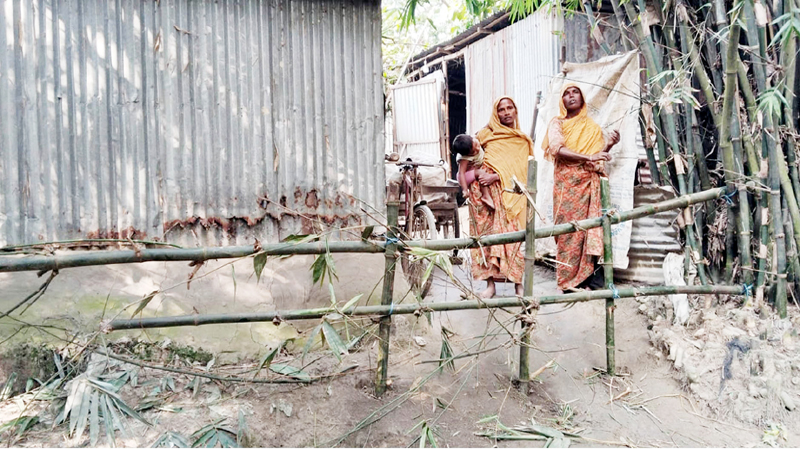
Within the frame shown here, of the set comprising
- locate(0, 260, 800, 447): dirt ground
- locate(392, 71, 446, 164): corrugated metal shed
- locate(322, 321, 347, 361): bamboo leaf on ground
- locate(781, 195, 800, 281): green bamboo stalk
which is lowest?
locate(0, 260, 800, 447): dirt ground

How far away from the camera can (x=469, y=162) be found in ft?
14.7

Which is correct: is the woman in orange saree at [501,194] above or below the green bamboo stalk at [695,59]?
below

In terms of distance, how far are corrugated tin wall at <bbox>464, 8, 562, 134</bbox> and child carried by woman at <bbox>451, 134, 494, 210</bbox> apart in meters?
2.66

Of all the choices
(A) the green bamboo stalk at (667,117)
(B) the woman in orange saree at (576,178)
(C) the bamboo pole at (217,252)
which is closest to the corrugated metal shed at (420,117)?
(B) the woman in orange saree at (576,178)

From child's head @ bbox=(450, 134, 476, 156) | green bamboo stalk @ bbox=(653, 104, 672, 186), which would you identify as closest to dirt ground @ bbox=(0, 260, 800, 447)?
green bamboo stalk @ bbox=(653, 104, 672, 186)

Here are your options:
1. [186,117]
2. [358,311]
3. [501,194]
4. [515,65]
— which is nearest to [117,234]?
[186,117]

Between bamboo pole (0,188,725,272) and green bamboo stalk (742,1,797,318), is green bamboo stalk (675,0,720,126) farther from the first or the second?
bamboo pole (0,188,725,272)

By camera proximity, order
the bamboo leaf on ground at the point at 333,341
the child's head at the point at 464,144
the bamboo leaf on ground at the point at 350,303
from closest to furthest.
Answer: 1. the bamboo leaf on ground at the point at 333,341
2. the bamboo leaf on ground at the point at 350,303
3. the child's head at the point at 464,144

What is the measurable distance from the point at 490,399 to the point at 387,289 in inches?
36.0

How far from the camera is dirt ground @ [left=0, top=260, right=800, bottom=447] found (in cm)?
261

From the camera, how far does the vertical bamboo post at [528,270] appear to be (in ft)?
9.52

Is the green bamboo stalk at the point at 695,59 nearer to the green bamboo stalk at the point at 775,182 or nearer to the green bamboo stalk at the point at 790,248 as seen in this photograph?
the green bamboo stalk at the point at 775,182

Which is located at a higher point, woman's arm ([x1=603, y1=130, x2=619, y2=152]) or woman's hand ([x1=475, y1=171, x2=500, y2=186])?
woman's arm ([x1=603, y1=130, x2=619, y2=152])

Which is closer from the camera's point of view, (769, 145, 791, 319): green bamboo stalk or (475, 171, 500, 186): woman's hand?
(769, 145, 791, 319): green bamboo stalk
